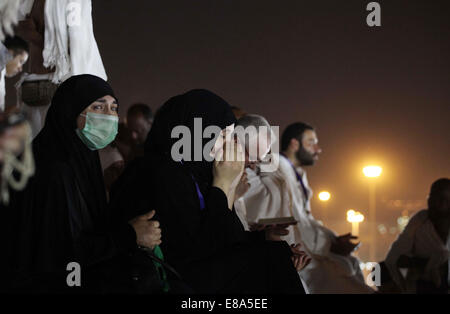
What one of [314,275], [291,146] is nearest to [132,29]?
[291,146]

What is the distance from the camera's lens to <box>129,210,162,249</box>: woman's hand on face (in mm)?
2791

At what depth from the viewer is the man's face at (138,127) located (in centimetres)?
560

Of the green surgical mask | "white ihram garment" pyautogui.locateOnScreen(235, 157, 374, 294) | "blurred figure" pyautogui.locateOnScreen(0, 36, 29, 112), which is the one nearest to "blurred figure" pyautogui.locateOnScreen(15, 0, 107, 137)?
"blurred figure" pyautogui.locateOnScreen(0, 36, 29, 112)

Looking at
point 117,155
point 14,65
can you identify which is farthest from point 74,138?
point 117,155

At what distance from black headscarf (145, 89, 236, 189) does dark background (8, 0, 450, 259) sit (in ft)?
6.04

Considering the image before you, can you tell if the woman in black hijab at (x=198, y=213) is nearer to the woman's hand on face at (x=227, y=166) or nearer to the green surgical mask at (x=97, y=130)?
the woman's hand on face at (x=227, y=166)

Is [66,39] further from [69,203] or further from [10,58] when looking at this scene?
[69,203]

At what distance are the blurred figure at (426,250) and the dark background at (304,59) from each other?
6.81 feet

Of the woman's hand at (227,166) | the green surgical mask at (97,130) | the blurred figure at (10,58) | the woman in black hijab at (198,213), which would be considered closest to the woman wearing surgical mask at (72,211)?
the green surgical mask at (97,130)

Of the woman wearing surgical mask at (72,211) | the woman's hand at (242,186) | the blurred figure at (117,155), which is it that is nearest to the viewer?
the woman wearing surgical mask at (72,211)

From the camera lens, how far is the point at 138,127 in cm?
560

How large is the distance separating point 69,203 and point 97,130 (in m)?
0.39

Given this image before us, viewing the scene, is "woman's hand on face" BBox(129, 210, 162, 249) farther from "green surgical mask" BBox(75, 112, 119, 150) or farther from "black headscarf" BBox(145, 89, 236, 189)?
"black headscarf" BBox(145, 89, 236, 189)

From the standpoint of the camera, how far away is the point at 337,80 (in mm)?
8945
